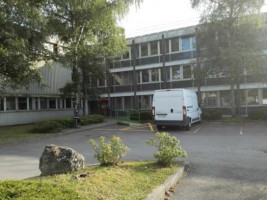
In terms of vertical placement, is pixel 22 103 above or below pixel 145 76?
below

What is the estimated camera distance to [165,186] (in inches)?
175

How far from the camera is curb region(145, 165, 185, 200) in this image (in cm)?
398

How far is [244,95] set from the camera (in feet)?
75.0

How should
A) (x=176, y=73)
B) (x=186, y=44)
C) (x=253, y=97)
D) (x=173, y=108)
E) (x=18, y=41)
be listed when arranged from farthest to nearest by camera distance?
(x=176, y=73) → (x=186, y=44) → (x=253, y=97) → (x=173, y=108) → (x=18, y=41)

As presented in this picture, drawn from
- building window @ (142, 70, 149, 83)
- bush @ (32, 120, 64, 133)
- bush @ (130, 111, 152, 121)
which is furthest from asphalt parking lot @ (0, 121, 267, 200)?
building window @ (142, 70, 149, 83)

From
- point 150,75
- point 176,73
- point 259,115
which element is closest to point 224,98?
point 176,73

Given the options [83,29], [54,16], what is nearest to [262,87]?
[83,29]

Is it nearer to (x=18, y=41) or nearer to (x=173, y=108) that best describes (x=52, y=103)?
(x=18, y=41)

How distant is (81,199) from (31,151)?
6733 millimetres

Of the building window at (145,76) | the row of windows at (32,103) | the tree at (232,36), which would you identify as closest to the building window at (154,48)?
the building window at (145,76)

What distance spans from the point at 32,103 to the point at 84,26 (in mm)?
9813

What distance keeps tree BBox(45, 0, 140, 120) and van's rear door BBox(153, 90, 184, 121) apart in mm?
6289

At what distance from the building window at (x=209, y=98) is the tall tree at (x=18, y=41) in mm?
17247

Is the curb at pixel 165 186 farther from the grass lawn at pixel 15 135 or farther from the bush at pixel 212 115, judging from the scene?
the bush at pixel 212 115
